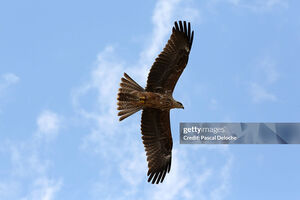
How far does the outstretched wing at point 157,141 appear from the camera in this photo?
2697 cm

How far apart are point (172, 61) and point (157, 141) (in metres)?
2.12

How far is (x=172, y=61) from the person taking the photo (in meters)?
26.5

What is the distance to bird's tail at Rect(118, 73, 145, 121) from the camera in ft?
87.1

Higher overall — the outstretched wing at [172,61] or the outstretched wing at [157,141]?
the outstretched wing at [172,61]

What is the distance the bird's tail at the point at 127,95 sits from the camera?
87.1 feet

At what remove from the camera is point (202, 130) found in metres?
27.8

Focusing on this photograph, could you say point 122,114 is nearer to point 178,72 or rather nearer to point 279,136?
point 178,72

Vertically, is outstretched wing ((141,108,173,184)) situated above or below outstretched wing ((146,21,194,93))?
below

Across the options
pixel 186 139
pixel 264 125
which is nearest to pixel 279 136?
pixel 264 125

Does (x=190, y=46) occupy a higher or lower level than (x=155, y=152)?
higher

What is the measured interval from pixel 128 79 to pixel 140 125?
1.22 m

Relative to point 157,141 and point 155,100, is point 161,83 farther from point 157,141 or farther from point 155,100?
point 157,141

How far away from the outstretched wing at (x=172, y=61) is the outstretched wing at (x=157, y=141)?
0.72 meters

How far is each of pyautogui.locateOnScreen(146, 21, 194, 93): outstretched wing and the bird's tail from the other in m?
0.34
